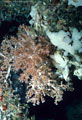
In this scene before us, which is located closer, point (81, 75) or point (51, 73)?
point (81, 75)

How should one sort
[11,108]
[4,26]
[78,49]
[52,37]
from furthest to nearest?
[4,26], [11,108], [52,37], [78,49]

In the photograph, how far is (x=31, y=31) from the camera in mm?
4336

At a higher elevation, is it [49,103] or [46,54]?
[46,54]

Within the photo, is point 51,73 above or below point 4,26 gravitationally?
below

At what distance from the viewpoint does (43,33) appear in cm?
414

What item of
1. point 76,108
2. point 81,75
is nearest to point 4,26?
point 81,75

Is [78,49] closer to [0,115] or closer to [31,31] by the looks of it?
[31,31]

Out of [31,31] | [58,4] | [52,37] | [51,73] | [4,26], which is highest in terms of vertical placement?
[4,26]

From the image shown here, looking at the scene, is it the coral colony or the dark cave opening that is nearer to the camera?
the coral colony

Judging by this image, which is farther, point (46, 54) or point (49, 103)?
point (49, 103)

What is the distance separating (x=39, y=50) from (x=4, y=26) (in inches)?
92.1

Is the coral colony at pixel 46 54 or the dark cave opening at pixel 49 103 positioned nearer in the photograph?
the coral colony at pixel 46 54

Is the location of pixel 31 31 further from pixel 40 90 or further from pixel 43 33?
pixel 40 90

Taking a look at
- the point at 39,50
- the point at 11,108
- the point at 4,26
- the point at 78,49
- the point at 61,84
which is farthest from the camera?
the point at 4,26
